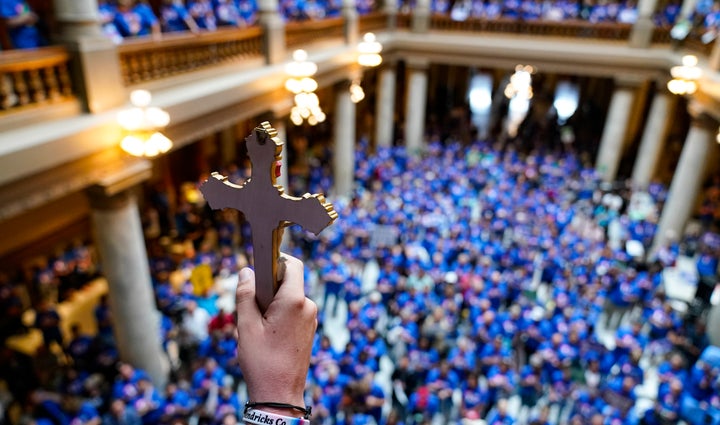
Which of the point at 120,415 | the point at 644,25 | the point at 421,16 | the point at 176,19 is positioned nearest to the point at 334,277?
the point at 120,415

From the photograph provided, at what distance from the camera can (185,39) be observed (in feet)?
27.6

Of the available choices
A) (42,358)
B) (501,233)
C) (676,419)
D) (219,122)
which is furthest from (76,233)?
(676,419)

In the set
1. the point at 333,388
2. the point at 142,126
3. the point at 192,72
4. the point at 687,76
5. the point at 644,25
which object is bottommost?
the point at 333,388

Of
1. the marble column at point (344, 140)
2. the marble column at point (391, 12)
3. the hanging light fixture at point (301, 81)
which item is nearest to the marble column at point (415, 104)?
the marble column at point (391, 12)

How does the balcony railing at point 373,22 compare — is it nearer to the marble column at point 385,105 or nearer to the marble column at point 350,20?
the marble column at point 350,20

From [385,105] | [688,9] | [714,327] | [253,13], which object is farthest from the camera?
[385,105]

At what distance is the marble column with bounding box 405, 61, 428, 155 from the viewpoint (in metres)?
19.2

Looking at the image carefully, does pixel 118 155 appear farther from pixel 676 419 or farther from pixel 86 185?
pixel 676 419

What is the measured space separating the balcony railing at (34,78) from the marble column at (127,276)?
1.37m

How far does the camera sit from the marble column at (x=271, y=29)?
1070cm

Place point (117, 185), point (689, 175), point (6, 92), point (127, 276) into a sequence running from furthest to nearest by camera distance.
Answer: point (689, 175) < point (127, 276) < point (117, 185) < point (6, 92)

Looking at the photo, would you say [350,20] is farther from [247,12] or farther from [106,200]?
[106,200]

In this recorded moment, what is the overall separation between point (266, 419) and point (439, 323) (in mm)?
7762

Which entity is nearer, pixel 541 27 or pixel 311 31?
pixel 311 31
